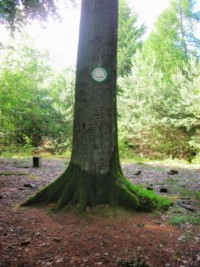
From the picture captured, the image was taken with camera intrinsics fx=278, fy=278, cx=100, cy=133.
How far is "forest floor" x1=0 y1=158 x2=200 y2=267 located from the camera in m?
2.93

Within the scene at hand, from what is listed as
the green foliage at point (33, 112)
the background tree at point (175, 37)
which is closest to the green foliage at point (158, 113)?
the green foliage at point (33, 112)

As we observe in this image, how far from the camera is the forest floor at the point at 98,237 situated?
293cm

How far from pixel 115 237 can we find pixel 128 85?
564 inches

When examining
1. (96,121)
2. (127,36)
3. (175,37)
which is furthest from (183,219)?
(127,36)

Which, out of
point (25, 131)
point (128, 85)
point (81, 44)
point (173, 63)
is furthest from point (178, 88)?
point (81, 44)

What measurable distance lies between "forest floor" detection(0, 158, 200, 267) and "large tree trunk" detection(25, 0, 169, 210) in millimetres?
295

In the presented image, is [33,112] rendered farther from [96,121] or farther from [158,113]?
[96,121]

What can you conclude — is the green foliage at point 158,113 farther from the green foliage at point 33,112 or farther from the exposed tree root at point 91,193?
the exposed tree root at point 91,193

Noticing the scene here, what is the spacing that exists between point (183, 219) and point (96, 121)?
79.2 inches

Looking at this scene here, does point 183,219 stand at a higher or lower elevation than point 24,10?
lower

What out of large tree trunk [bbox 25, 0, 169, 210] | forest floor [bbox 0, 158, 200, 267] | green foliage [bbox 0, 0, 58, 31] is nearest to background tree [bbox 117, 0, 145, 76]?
green foliage [bbox 0, 0, 58, 31]

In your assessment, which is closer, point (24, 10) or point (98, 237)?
point (98, 237)

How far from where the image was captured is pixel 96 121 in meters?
4.49

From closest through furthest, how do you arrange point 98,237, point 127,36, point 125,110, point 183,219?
point 98,237
point 183,219
point 125,110
point 127,36
